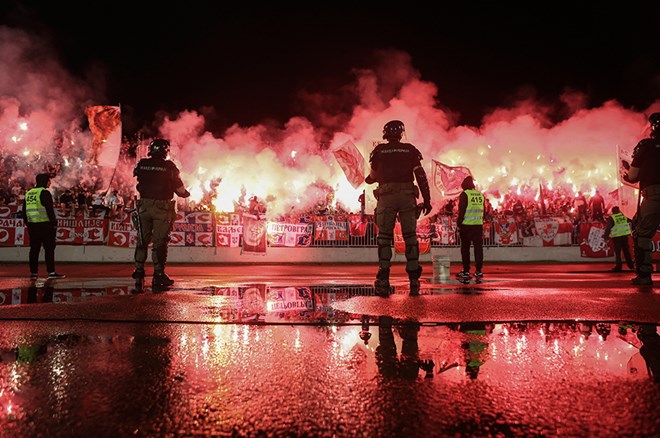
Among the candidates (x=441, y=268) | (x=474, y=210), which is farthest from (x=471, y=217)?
(x=441, y=268)

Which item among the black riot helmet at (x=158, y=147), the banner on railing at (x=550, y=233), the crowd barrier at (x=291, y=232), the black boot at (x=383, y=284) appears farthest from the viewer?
the banner on railing at (x=550, y=233)

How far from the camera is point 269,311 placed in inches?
173

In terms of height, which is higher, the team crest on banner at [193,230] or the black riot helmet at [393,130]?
the black riot helmet at [393,130]

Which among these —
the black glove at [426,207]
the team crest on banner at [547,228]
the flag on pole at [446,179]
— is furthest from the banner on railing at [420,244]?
the black glove at [426,207]

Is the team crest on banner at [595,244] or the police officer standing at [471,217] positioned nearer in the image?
the police officer standing at [471,217]

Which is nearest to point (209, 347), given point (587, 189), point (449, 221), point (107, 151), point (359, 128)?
point (107, 151)

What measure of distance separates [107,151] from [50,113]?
46.2 ft

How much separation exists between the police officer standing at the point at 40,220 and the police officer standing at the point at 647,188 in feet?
30.3

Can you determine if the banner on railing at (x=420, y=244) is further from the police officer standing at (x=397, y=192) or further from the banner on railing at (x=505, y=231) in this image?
the police officer standing at (x=397, y=192)

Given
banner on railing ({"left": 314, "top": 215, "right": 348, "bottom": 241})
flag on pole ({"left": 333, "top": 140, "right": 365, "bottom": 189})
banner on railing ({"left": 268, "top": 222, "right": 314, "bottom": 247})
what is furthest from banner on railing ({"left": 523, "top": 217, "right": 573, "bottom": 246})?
banner on railing ({"left": 268, "top": 222, "right": 314, "bottom": 247})

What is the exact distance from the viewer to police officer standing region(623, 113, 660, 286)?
6.65 metres

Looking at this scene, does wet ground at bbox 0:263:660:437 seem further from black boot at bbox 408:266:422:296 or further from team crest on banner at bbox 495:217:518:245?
team crest on banner at bbox 495:217:518:245

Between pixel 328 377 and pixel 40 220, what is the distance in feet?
28.1

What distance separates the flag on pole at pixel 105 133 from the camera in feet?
52.6
